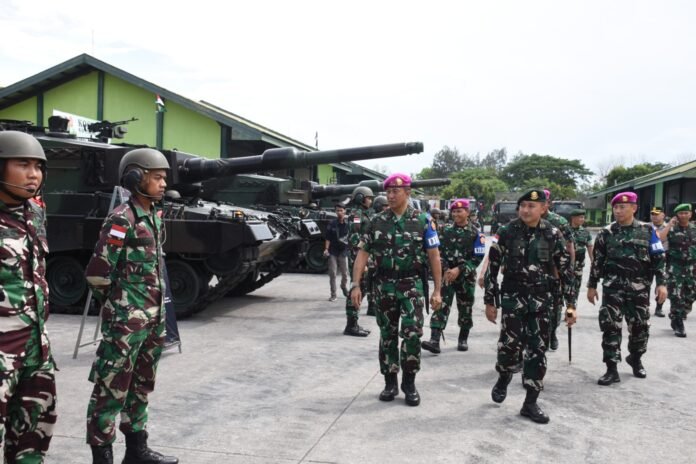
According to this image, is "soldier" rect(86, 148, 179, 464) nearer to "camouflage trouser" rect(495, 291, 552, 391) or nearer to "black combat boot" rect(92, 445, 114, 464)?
"black combat boot" rect(92, 445, 114, 464)

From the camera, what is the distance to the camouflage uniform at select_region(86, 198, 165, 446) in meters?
3.29

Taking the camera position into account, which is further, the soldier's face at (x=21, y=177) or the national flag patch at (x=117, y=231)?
the national flag patch at (x=117, y=231)

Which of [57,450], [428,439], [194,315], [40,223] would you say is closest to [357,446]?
[428,439]

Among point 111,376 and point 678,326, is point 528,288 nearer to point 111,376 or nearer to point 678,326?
point 111,376

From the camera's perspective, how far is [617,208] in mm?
5656

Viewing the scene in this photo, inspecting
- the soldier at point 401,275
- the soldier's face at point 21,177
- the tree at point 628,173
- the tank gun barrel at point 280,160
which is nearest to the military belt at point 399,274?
the soldier at point 401,275

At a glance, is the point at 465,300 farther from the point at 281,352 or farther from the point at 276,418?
the point at 276,418

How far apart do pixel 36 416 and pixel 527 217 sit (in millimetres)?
3451

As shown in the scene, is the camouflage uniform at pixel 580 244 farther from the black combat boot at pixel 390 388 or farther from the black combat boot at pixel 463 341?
the black combat boot at pixel 390 388

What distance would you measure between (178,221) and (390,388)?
4.46m

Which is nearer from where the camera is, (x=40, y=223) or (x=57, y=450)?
(x=40, y=223)

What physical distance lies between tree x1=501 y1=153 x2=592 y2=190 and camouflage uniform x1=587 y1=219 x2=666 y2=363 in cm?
6705

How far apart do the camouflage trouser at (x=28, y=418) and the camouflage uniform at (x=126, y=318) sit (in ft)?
1.69

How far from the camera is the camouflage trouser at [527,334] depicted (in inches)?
178
